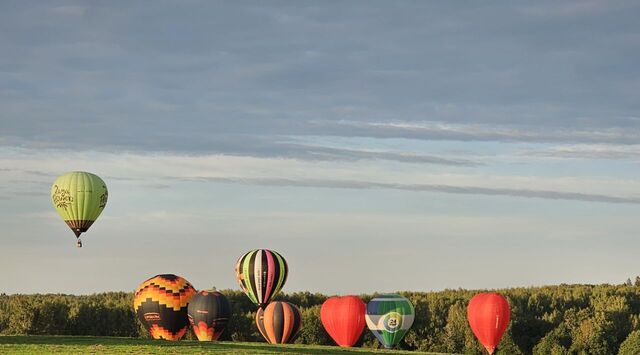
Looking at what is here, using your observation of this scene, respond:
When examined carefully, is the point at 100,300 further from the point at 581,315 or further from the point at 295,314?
the point at 581,315

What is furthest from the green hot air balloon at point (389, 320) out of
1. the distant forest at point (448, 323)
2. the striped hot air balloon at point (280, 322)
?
the striped hot air balloon at point (280, 322)

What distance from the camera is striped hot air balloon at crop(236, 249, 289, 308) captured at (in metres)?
62.2

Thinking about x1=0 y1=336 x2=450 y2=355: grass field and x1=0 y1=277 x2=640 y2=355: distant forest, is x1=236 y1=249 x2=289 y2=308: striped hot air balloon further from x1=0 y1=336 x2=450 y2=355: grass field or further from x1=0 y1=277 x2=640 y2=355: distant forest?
x1=0 y1=336 x2=450 y2=355: grass field

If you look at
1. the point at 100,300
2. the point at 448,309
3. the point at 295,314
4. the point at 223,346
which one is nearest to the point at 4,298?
the point at 100,300

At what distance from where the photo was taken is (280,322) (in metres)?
60.7

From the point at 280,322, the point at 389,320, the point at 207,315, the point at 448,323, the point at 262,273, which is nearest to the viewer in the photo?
the point at 207,315

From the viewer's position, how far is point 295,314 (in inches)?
2405

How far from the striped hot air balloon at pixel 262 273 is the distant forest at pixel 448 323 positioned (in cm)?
445

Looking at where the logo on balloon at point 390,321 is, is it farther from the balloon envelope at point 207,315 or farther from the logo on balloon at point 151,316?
the logo on balloon at point 151,316

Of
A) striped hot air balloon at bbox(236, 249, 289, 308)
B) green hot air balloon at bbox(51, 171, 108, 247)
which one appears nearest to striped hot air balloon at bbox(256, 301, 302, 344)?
striped hot air balloon at bbox(236, 249, 289, 308)

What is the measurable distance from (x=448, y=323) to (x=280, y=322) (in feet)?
43.8

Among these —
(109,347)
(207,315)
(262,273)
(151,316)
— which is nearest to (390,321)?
(262,273)

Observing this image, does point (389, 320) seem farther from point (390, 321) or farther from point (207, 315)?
point (207, 315)

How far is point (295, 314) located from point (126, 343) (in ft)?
56.1
